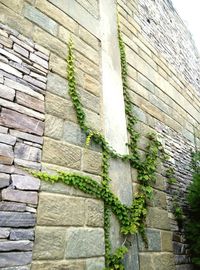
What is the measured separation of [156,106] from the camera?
11.7ft

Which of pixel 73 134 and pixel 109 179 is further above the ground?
pixel 73 134

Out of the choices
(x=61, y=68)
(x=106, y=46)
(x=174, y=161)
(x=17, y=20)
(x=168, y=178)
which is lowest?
(x=168, y=178)

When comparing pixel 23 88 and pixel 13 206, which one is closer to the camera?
pixel 13 206

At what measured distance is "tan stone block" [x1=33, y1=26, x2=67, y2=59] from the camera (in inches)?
87.1

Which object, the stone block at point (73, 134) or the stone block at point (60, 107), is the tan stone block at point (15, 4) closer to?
the stone block at point (60, 107)

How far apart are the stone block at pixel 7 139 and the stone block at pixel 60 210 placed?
39 cm

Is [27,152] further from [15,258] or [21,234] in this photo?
[15,258]

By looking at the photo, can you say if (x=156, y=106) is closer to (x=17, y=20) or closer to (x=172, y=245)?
(x=172, y=245)

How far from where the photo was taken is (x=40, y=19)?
2.30 m

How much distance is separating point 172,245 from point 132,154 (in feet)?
3.51

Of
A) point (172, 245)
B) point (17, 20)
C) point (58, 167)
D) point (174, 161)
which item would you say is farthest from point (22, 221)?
point (174, 161)

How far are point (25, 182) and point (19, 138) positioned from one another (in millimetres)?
295

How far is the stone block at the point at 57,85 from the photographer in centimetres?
215

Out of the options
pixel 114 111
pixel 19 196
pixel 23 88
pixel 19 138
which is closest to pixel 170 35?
pixel 114 111
